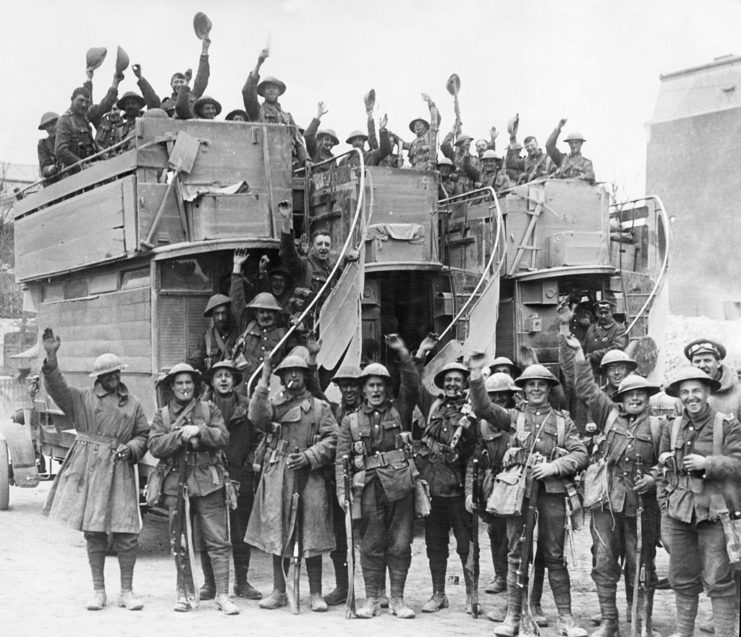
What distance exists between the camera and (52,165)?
1193cm

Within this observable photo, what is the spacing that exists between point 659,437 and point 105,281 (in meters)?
6.11

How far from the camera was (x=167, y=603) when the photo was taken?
7598 millimetres

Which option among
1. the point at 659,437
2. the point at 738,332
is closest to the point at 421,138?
the point at 659,437

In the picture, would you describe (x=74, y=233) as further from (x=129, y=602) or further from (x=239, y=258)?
(x=129, y=602)

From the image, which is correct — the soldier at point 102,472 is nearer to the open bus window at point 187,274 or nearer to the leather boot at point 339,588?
the leather boot at point 339,588

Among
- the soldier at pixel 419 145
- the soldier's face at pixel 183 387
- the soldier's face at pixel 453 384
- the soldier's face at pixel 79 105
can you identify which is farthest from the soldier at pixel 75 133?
the soldier's face at pixel 453 384

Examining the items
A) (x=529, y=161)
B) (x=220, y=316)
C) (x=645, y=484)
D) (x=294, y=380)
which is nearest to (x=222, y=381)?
(x=294, y=380)

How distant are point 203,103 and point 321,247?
226 cm

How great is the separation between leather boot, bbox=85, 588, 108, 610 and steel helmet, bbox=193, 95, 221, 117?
5.36 m

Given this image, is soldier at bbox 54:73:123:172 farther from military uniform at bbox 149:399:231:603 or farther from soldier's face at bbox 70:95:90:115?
military uniform at bbox 149:399:231:603

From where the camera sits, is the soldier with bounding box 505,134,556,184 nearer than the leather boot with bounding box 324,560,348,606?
No

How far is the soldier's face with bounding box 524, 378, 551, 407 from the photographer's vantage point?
704 centimetres

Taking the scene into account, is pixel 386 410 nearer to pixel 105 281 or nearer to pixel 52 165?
pixel 105 281

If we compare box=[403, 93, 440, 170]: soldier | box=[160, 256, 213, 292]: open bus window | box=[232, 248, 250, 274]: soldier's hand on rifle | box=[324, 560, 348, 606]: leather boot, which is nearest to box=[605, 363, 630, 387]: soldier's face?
box=[324, 560, 348, 606]: leather boot
